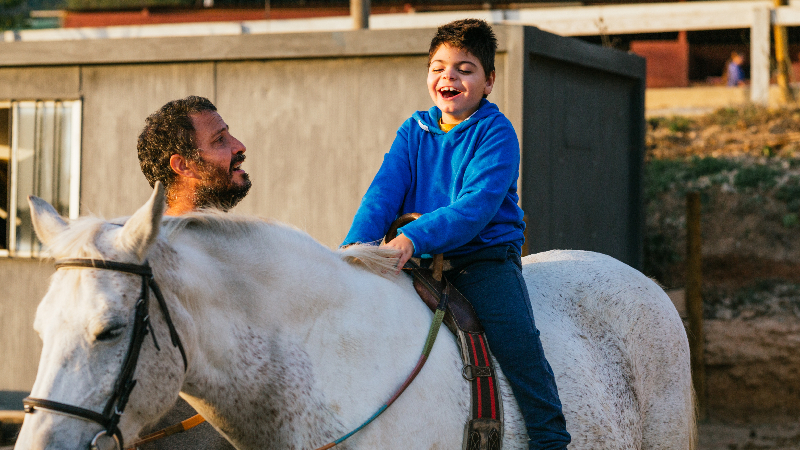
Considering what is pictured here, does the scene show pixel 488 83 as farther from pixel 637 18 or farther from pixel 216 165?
pixel 637 18

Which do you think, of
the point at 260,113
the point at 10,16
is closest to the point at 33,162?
the point at 260,113

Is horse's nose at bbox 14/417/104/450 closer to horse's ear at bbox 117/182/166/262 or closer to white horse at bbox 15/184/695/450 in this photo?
white horse at bbox 15/184/695/450

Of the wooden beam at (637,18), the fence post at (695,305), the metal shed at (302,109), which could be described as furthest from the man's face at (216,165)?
the wooden beam at (637,18)

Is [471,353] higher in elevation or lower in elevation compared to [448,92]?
lower

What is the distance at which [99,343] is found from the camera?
1.62 meters

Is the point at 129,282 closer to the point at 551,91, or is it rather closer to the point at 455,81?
the point at 455,81

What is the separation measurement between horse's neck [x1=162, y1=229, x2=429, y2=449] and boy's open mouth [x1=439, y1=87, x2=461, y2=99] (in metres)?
0.81

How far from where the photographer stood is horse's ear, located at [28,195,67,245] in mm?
1768

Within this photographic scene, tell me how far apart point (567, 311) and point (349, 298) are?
104 centimetres

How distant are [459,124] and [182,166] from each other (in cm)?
96

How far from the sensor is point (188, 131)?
101 inches

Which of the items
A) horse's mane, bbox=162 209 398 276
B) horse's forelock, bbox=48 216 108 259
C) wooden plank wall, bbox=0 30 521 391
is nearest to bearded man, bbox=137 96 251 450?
horse's mane, bbox=162 209 398 276

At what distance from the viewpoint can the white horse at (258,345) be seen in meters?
1.62

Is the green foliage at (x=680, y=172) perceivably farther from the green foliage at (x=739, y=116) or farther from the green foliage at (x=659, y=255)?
the green foliage at (x=739, y=116)
